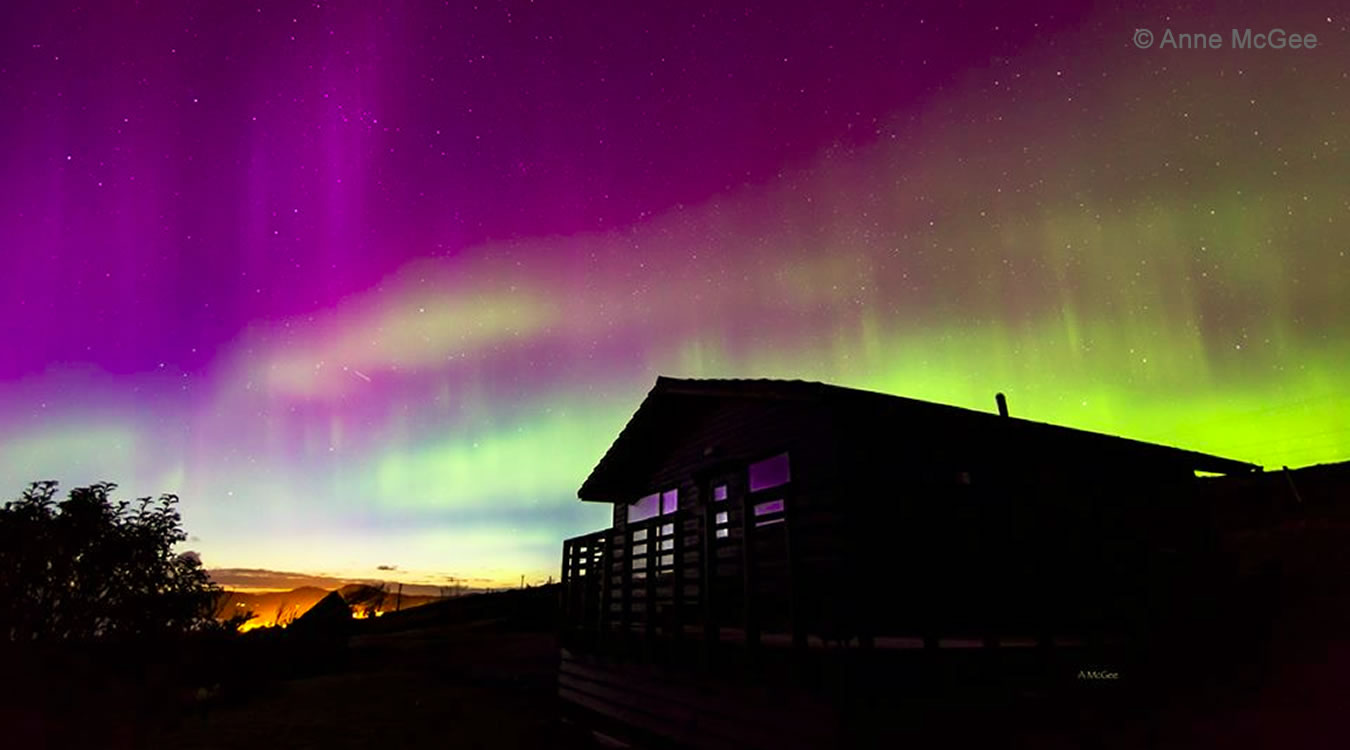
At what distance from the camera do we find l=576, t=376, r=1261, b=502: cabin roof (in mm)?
10390

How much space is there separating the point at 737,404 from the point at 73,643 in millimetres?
16657

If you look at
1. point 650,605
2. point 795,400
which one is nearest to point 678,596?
point 650,605

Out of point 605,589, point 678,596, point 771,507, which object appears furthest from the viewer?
point 771,507

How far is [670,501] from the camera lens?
56.7 feet

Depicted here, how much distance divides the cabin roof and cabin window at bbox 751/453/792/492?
1.40 m

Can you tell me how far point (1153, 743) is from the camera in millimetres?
7516

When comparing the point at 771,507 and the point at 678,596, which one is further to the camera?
the point at 771,507

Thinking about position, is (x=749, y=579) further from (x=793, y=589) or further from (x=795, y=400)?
(x=795, y=400)

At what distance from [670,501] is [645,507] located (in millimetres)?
1783

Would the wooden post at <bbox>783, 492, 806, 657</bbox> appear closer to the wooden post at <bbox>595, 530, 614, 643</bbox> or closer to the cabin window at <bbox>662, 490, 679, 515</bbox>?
the wooden post at <bbox>595, 530, 614, 643</bbox>

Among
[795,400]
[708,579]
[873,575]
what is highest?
[795,400]

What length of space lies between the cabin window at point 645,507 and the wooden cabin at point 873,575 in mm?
2380

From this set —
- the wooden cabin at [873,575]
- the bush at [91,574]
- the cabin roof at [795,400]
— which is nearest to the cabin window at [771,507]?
the wooden cabin at [873,575]

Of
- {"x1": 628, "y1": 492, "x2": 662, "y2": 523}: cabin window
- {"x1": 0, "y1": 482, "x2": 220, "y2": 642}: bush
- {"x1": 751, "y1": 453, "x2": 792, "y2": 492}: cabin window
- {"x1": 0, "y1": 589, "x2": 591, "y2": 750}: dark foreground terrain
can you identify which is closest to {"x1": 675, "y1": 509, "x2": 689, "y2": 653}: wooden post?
{"x1": 751, "y1": 453, "x2": 792, "y2": 492}: cabin window
